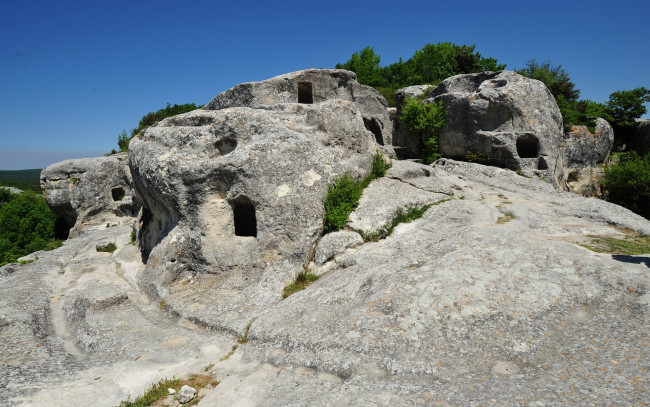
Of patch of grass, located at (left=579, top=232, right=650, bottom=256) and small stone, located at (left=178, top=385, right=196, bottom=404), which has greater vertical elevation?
patch of grass, located at (left=579, top=232, right=650, bottom=256)

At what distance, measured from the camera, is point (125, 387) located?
7426mm

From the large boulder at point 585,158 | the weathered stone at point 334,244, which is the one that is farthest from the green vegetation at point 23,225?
the large boulder at point 585,158

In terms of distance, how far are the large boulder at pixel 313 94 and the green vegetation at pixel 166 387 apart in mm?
15218

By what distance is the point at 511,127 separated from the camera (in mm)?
20094

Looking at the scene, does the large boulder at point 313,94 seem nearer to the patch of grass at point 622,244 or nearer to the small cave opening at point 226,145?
the small cave opening at point 226,145

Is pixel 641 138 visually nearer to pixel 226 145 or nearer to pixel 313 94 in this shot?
pixel 313 94

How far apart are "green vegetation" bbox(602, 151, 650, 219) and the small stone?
24.2 meters

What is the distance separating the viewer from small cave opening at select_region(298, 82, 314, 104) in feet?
81.7

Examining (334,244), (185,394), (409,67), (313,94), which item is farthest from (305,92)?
(409,67)

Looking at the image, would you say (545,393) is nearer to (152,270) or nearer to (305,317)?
(305,317)

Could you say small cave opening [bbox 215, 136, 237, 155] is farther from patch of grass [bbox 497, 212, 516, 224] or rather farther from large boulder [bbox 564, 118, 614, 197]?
large boulder [bbox 564, 118, 614, 197]

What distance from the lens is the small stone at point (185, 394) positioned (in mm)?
6844

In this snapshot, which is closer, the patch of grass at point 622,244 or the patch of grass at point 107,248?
the patch of grass at point 622,244

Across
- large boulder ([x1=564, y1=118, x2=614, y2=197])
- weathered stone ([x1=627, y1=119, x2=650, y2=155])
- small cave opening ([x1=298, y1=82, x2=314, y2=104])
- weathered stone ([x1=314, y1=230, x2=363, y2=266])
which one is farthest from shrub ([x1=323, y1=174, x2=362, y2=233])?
weathered stone ([x1=627, y1=119, x2=650, y2=155])
